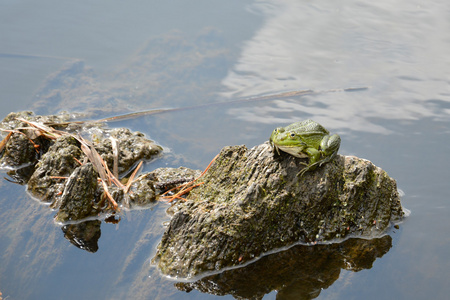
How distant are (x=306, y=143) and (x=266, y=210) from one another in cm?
87

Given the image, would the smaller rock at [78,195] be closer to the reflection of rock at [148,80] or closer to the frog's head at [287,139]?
the frog's head at [287,139]

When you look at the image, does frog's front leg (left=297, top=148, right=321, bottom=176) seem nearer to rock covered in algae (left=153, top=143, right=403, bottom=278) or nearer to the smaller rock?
rock covered in algae (left=153, top=143, right=403, bottom=278)

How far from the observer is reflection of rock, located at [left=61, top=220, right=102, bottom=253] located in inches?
216

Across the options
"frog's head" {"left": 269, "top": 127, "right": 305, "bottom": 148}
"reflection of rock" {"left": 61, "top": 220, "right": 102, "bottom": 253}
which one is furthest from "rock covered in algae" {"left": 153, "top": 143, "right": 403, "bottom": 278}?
"reflection of rock" {"left": 61, "top": 220, "right": 102, "bottom": 253}

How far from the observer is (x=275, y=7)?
12.6m

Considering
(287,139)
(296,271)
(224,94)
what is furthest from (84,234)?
(224,94)

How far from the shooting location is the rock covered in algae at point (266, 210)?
4.93m

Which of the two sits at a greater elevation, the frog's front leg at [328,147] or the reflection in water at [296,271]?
the frog's front leg at [328,147]

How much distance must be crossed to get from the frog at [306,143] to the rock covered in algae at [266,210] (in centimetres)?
13

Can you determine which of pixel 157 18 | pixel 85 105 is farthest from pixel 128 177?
pixel 157 18

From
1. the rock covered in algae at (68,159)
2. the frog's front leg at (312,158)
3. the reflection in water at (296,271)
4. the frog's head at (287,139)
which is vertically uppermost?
the frog's head at (287,139)

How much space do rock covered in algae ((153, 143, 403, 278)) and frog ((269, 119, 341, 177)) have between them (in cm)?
13

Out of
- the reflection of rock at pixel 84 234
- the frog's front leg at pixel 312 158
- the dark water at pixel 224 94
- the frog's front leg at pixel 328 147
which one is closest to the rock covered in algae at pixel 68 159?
the reflection of rock at pixel 84 234

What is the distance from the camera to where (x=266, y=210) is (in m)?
5.07
